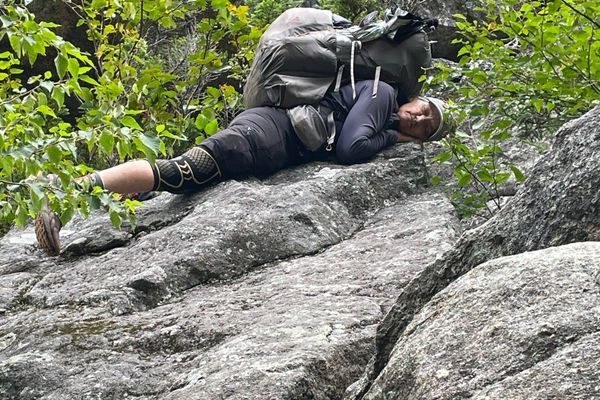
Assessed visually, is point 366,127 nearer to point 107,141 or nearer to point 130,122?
point 130,122

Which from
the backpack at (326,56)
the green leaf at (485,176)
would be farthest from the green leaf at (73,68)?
the backpack at (326,56)

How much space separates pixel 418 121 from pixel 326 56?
102 centimetres

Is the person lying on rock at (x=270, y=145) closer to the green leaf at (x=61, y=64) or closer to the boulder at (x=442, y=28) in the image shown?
the green leaf at (x=61, y=64)

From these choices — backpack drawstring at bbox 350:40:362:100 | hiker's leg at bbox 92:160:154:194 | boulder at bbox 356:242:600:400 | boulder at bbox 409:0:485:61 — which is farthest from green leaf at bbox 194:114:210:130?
boulder at bbox 409:0:485:61

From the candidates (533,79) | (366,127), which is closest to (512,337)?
(533,79)

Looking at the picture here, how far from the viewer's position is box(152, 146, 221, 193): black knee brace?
5945 mm

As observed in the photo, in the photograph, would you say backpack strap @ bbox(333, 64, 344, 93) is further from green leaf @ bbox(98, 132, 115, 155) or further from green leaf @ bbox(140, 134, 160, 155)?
green leaf @ bbox(98, 132, 115, 155)

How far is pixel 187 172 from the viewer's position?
6.00 m

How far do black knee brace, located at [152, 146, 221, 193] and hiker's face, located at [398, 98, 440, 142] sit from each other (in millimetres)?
1866

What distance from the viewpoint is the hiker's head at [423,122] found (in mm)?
7004

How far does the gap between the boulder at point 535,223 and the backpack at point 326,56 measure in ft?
12.9

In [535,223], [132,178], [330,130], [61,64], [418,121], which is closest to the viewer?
[535,223]

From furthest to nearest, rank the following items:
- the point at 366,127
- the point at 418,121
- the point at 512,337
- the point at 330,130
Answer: the point at 418,121 → the point at 330,130 → the point at 366,127 → the point at 512,337

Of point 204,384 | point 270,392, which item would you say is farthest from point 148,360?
point 270,392
